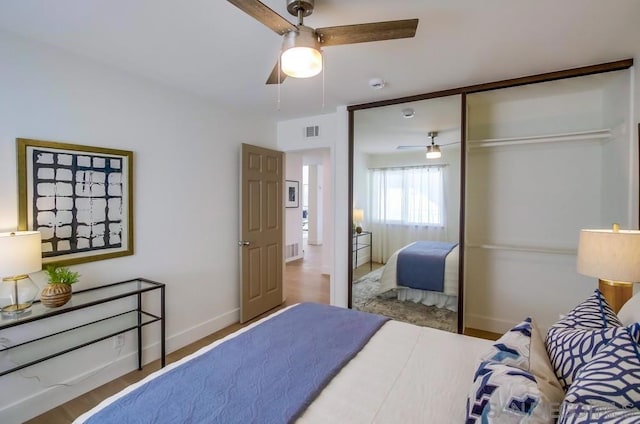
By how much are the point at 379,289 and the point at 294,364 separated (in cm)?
225

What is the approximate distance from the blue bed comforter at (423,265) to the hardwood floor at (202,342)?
1.35 meters

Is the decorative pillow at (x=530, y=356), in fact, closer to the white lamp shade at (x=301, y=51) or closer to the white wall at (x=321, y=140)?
the white lamp shade at (x=301, y=51)

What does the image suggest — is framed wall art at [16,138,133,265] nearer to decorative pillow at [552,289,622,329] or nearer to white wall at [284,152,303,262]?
decorative pillow at [552,289,622,329]

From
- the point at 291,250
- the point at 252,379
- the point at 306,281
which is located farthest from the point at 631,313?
the point at 291,250

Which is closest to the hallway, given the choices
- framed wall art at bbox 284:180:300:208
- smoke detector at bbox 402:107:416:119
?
framed wall art at bbox 284:180:300:208

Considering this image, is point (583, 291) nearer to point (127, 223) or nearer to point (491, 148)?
point (491, 148)

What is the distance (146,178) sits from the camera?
2.71 metres

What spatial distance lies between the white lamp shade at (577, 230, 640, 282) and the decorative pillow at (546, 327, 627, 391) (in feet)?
2.51

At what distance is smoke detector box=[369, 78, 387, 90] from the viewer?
8.85 feet

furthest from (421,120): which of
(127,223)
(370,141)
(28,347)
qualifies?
(28,347)

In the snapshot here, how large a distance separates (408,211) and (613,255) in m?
1.78

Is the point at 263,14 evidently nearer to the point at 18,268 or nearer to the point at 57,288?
the point at 18,268

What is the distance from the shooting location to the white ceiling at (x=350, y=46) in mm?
1694

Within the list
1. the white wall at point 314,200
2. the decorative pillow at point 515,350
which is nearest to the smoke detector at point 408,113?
the decorative pillow at point 515,350
